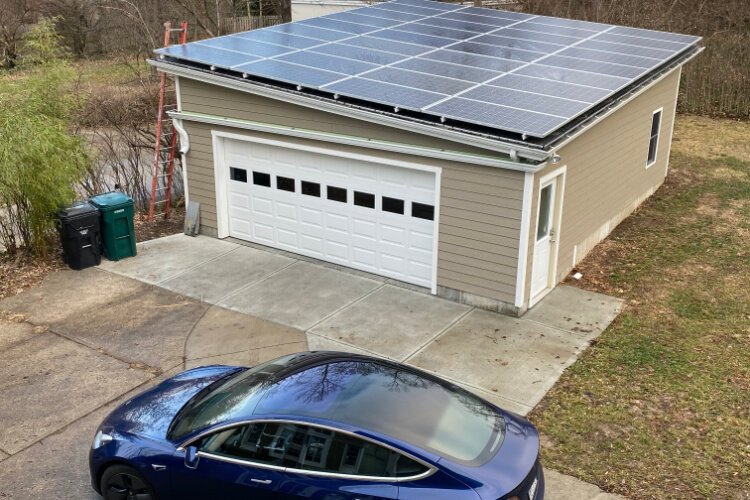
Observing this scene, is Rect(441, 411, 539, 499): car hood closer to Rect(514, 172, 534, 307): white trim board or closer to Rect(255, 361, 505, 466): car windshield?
Rect(255, 361, 505, 466): car windshield

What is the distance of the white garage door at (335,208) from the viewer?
11.1 metres

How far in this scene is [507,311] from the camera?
10383 millimetres

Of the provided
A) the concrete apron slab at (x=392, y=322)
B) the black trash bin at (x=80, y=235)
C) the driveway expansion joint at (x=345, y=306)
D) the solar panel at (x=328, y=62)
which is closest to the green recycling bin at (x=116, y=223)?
the black trash bin at (x=80, y=235)

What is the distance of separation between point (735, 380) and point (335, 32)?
9614 millimetres

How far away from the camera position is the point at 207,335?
975 cm

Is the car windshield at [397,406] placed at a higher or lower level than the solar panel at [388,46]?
lower

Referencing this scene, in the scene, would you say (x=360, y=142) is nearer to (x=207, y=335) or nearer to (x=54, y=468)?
Result: (x=207, y=335)

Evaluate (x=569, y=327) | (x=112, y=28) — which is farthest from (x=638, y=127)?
(x=112, y=28)

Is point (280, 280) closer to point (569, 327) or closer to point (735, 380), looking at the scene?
point (569, 327)

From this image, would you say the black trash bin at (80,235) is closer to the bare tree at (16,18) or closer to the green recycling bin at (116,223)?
the green recycling bin at (116,223)

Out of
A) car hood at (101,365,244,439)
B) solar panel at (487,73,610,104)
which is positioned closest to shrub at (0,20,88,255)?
car hood at (101,365,244,439)

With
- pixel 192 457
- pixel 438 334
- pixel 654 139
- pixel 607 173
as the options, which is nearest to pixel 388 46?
pixel 607 173

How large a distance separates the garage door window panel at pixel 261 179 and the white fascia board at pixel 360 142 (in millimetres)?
885

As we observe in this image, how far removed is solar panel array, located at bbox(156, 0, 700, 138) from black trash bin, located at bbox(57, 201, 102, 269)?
3.11 meters
